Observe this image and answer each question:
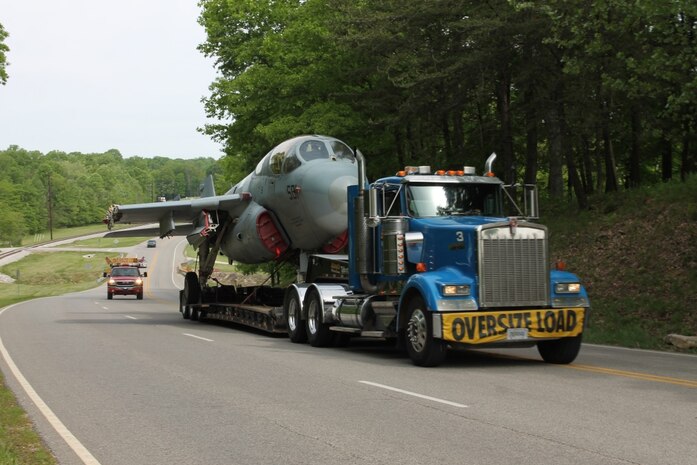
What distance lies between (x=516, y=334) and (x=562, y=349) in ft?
4.02

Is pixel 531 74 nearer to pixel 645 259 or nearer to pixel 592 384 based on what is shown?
pixel 645 259

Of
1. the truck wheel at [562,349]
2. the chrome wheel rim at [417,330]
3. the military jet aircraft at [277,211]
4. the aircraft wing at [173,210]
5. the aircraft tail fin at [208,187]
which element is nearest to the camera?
the chrome wheel rim at [417,330]

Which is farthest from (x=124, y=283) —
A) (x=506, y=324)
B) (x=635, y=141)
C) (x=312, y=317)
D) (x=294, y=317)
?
(x=506, y=324)

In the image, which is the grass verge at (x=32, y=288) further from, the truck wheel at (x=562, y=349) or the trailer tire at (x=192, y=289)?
the trailer tire at (x=192, y=289)

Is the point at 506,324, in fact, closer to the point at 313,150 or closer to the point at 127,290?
the point at 313,150

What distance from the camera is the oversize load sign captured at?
1231 cm

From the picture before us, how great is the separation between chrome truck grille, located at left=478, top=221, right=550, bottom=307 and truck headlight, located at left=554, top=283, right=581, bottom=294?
0.61 feet

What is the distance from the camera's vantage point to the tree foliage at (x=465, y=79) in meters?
20.0

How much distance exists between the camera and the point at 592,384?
10898 millimetres

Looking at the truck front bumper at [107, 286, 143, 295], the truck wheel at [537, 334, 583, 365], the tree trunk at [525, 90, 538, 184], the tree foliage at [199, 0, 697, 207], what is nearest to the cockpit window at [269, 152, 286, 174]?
the tree foliage at [199, 0, 697, 207]

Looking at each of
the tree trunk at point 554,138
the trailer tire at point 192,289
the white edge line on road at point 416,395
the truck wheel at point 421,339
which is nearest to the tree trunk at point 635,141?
the tree trunk at point 554,138

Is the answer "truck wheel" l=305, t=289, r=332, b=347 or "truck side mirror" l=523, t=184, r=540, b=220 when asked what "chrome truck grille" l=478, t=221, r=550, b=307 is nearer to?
"truck side mirror" l=523, t=184, r=540, b=220

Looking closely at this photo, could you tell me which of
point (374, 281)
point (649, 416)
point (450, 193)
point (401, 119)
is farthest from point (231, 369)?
point (401, 119)

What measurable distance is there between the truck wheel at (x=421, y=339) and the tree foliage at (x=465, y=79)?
7.37 metres
